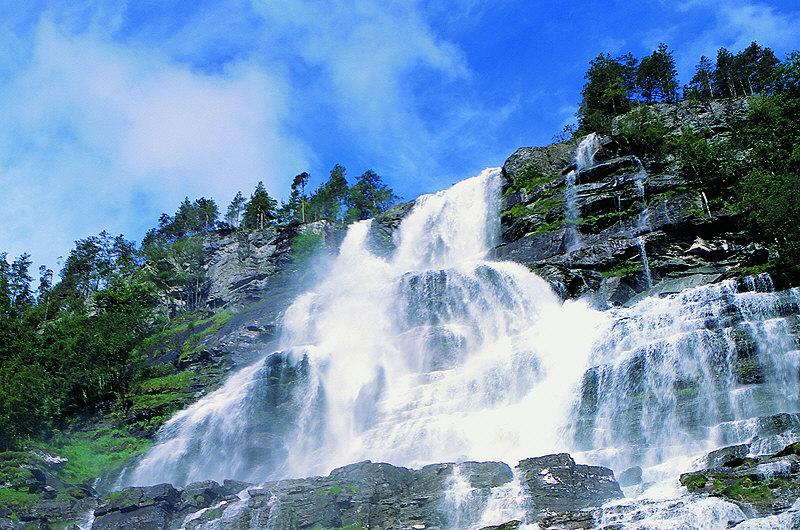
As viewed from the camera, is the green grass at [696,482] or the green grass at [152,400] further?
the green grass at [152,400]

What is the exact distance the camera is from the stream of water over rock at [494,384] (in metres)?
20.3

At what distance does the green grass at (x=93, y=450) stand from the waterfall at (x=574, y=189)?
97.5ft

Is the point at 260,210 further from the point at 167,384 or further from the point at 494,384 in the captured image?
the point at 494,384

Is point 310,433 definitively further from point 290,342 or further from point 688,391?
point 688,391

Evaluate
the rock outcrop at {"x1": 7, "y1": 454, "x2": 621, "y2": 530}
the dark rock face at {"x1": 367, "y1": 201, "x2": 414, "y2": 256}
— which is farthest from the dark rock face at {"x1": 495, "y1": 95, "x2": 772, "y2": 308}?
the rock outcrop at {"x1": 7, "y1": 454, "x2": 621, "y2": 530}

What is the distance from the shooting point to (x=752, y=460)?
14.3 m

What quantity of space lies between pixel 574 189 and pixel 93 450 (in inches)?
1409

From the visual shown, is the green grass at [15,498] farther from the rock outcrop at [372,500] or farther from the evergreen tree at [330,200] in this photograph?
the evergreen tree at [330,200]

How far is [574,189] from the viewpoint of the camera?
140ft

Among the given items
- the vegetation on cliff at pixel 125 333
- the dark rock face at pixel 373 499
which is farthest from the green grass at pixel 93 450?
the dark rock face at pixel 373 499

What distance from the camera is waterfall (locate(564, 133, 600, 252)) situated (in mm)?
39812

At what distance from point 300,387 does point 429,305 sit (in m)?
9.85

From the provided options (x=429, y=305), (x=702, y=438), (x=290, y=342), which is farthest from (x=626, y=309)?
(x=290, y=342)

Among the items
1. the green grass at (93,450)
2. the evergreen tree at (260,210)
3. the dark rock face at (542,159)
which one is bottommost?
the green grass at (93,450)
